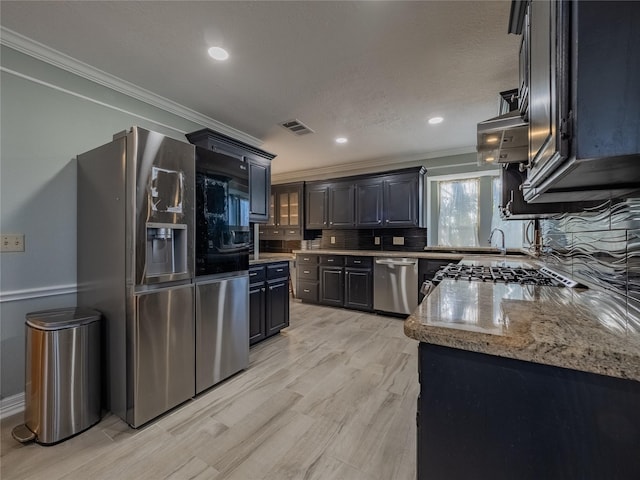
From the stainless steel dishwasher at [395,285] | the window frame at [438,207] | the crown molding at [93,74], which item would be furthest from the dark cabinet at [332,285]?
the crown molding at [93,74]

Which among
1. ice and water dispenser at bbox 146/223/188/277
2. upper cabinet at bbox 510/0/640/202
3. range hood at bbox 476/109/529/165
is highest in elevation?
range hood at bbox 476/109/529/165

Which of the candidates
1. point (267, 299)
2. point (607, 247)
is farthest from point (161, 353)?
point (607, 247)

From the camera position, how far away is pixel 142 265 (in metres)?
1.79

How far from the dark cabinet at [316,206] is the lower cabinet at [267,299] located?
1858 millimetres

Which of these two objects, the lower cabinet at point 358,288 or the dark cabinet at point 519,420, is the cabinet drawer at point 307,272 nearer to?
the lower cabinet at point 358,288

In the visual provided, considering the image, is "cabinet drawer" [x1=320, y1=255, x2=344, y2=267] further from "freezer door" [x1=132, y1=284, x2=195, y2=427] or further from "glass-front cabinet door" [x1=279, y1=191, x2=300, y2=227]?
"freezer door" [x1=132, y1=284, x2=195, y2=427]

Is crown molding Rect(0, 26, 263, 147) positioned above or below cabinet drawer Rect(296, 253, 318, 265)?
above

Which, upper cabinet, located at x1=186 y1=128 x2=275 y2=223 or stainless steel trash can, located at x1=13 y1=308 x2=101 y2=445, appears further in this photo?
upper cabinet, located at x1=186 y1=128 x2=275 y2=223

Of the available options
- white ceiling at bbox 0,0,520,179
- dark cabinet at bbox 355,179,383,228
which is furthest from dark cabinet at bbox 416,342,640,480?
dark cabinet at bbox 355,179,383,228

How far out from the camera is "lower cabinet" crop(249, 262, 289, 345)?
3065mm

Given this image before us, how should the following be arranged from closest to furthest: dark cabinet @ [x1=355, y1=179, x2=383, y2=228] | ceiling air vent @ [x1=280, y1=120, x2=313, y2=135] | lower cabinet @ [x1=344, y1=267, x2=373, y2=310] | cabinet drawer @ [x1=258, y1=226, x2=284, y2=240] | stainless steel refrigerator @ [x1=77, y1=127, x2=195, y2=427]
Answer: stainless steel refrigerator @ [x1=77, y1=127, x2=195, y2=427] → ceiling air vent @ [x1=280, y1=120, x2=313, y2=135] → lower cabinet @ [x1=344, y1=267, x2=373, y2=310] → dark cabinet @ [x1=355, y1=179, x2=383, y2=228] → cabinet drawer @ [x1=258, y1=226, x2=284, y2=240]

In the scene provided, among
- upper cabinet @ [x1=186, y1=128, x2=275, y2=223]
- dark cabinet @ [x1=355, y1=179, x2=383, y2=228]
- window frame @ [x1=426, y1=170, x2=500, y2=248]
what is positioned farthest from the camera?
dark cabinet @ [x1=355, y1=179, x2=383, y2=228]

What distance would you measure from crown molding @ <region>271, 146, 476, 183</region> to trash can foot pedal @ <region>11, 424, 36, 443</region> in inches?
193

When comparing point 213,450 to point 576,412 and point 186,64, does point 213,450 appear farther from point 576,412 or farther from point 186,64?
point 186,64
